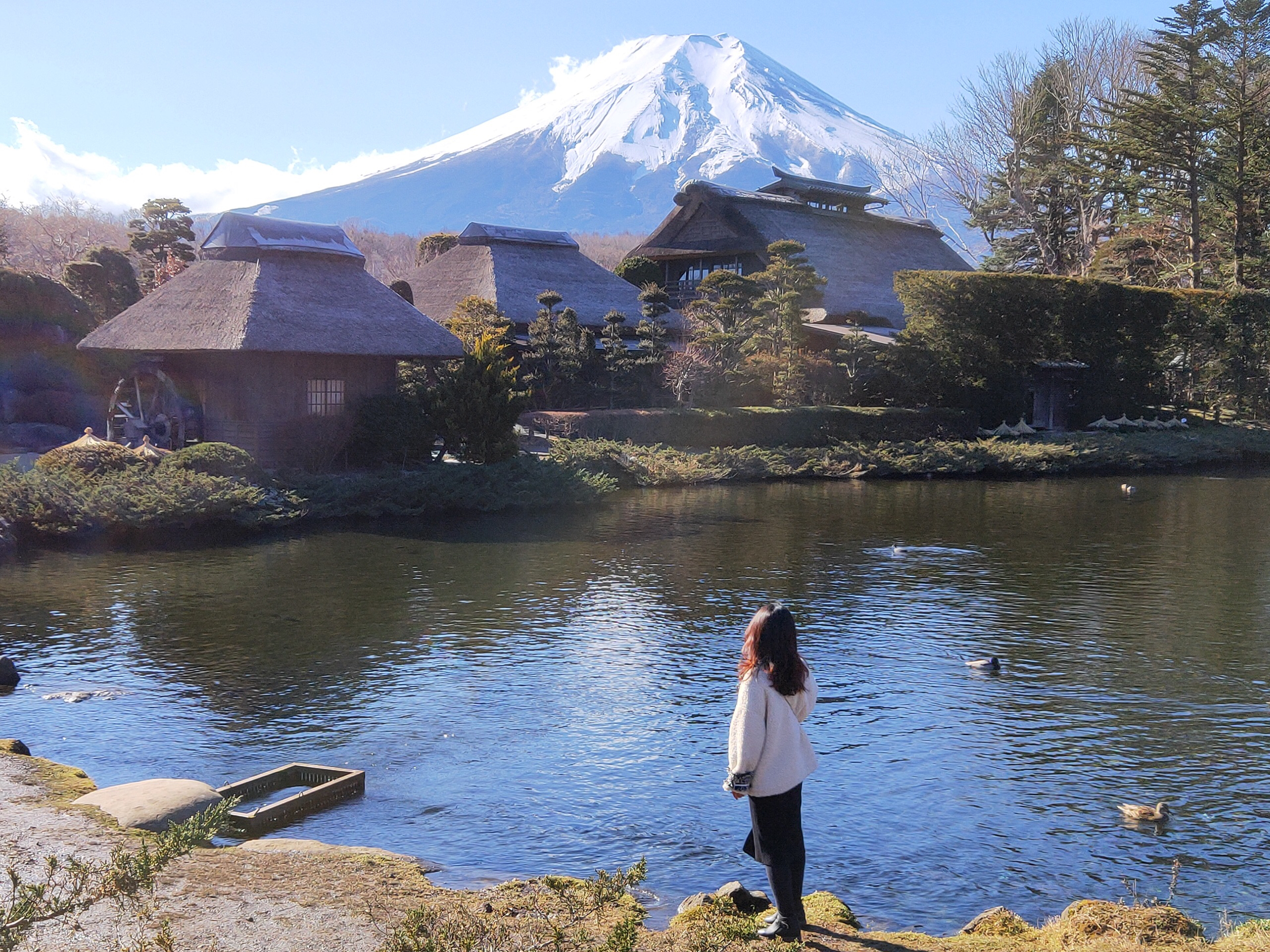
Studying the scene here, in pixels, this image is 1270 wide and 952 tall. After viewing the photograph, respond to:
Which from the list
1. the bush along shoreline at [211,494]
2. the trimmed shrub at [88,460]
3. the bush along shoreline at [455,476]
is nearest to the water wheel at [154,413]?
the bush along shoreline at [455,476]

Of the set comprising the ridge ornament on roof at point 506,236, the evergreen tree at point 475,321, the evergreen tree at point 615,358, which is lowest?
the evergreen tree at point 615,358

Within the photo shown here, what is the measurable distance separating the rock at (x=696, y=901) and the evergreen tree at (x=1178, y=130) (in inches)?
1739

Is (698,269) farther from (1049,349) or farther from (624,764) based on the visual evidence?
(624,764)

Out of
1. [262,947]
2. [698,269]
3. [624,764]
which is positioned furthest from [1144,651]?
[698,269]

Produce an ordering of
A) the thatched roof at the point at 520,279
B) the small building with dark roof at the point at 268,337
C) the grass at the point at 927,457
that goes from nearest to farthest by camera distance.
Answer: the small building with dark roof at the point at 268,337 < the grass at the point at 927,457 < the thatched roof at the point at 520,279

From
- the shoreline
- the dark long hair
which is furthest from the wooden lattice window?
the dark long hair

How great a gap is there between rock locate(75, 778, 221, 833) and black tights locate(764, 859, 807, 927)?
3750mm

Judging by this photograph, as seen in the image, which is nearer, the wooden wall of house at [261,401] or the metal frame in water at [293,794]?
the metal frame in water at [293,794]

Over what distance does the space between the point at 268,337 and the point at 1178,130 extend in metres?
36.6

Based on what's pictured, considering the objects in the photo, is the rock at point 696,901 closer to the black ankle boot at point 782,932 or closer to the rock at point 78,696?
the black ankle boot at point 782,932

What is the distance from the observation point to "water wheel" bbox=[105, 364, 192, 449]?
26.8 m

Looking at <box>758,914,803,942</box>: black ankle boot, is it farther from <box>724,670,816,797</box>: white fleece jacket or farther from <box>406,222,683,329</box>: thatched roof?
<box>406,222,683,329</box>: thatched roof

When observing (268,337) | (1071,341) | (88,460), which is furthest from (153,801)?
(1071,341)

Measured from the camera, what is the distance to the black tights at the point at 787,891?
564 centimetres
